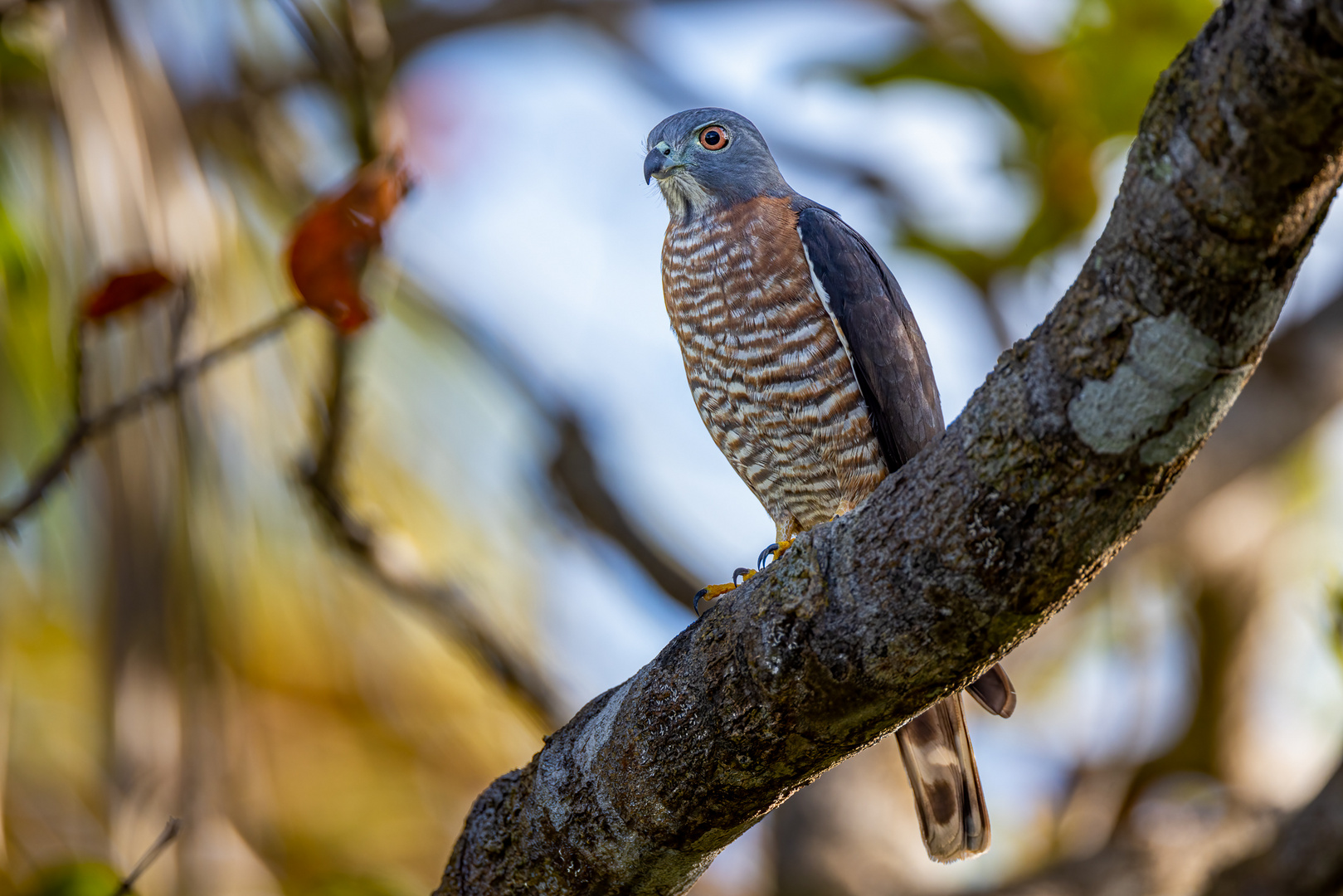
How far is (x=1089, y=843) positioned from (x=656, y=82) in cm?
497

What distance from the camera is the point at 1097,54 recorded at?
5441 mm

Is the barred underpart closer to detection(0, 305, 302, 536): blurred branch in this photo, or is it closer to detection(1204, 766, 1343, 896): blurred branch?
detection(0, 305, 302, 536): blurred branch

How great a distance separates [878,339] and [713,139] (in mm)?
1197

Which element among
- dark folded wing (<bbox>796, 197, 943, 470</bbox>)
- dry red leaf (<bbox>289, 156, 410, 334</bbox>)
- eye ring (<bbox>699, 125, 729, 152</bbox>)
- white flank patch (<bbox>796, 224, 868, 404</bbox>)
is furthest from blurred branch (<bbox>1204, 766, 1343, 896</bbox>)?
dry red leaf (<bbox>289, 156, 410, 334</bbox>)

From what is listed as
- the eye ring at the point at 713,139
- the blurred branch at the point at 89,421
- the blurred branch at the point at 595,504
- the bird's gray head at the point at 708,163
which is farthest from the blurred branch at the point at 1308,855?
the blurred branch at the point at 89,421

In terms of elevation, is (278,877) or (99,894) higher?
(278,877)

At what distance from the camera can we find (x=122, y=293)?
270cm

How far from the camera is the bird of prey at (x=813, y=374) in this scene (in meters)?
3.06

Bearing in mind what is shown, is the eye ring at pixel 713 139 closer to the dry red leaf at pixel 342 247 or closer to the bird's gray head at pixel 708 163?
the bird's gray head at pixel 708 163

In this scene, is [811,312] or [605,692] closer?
[605,692]

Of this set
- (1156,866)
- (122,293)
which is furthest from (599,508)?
(1156,866)

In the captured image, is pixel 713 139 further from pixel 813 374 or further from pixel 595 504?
pixel 595 504

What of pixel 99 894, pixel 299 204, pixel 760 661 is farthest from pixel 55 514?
pixel 760 661

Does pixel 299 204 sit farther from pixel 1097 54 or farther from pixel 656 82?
pixel 1097 54
